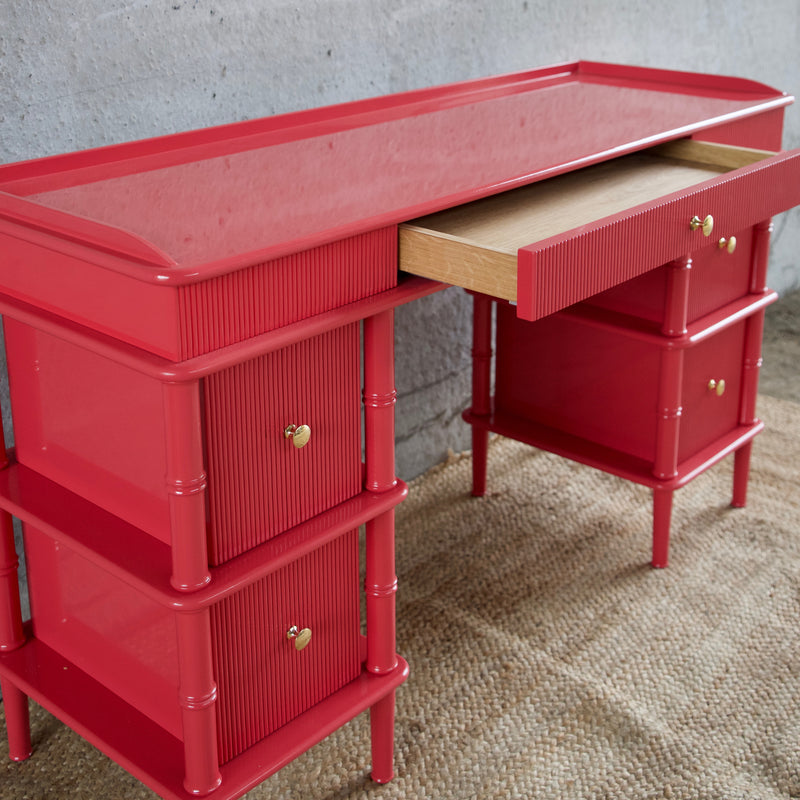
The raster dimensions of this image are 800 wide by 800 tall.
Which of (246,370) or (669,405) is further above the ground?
(246,370)

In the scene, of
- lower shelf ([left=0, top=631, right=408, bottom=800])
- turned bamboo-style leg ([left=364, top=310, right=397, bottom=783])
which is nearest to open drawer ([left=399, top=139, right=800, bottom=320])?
turned bamboo-style leg ([left=364, top=310, right=397, bottom=783])

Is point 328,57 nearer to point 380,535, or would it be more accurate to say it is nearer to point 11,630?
point 380,535

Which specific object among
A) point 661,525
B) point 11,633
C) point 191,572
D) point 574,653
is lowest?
point 574,653

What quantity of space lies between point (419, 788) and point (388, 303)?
716 mm

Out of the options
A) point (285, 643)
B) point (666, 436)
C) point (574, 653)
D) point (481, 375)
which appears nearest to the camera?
point (285, 643)

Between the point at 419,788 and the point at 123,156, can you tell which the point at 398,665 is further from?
the point at 123,156

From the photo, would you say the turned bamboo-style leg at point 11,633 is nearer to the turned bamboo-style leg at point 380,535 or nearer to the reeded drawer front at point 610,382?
the turned bamboo-style leg at point 380,535

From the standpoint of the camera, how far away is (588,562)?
6.79 feet

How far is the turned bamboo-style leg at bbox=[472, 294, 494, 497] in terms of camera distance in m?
2.14

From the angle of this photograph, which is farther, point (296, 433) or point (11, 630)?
point (11, 630)

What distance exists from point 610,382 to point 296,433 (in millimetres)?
901

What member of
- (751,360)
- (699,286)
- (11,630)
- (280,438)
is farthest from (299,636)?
(751,360)

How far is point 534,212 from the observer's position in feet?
4.69

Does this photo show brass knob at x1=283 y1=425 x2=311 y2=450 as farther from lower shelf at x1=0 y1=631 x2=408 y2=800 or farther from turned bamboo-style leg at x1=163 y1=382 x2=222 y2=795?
lower shelf at x1=0 y1=631 x2=408 y2=800
